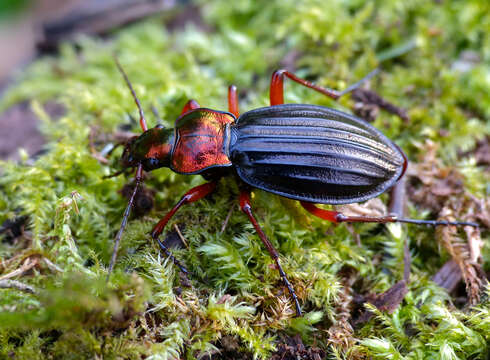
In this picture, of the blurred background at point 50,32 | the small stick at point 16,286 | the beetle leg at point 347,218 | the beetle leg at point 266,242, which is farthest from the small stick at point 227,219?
the blurred background at point 50,32

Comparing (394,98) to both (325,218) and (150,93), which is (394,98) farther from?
(150,93)

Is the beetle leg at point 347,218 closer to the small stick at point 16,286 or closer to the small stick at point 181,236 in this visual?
the small stick at point 181,236

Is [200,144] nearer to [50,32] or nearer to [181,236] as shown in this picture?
[181,236]

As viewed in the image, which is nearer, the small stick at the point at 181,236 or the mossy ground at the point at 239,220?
the mossy ground at the point at 239,220

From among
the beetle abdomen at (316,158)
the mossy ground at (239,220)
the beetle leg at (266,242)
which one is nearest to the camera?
the mossy ground at (239,220)

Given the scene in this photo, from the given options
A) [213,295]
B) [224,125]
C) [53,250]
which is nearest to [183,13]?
[224,125]

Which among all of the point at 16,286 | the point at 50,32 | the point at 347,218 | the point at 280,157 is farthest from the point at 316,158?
the point at 50,32

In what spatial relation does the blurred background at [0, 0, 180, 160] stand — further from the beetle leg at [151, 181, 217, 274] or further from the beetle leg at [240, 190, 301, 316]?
the beetle leg at [240, 190, 301, 316]
